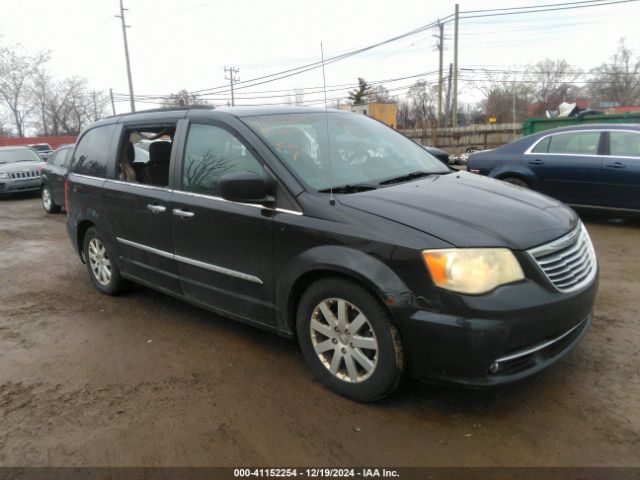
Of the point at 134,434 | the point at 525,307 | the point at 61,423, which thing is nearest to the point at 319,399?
the point at 134,434

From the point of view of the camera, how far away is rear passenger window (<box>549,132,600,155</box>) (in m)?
7.55

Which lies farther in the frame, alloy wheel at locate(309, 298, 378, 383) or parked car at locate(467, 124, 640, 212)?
parked car at locate(467, 124, 640, 212)

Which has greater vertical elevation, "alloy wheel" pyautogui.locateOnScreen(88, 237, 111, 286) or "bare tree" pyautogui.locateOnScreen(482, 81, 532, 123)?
"bare tree" pyautogui.locateOnScreen(482, 81, 532, 123)

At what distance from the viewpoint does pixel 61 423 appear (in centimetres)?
295

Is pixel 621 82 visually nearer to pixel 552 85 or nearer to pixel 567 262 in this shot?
pixel 552 85

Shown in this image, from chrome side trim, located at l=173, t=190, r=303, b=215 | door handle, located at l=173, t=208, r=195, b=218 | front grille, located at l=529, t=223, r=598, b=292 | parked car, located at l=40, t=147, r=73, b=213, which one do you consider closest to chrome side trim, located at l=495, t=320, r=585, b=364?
front grille, located at l=529, t=223, r=598, b=292

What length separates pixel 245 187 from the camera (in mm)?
3055

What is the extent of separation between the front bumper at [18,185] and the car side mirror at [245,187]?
1298cm

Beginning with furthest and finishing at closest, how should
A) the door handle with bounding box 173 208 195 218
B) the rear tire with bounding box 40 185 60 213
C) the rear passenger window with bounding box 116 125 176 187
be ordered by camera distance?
the rear tire with bounding box 40 185 60 213, the rear passenger window with bounding box 116 125 176 187, the door handle with bounding box 173 208 195 218

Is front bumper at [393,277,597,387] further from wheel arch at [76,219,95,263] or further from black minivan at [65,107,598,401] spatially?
wheel arch at [76,219,95,263]

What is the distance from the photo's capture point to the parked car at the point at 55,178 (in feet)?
34.6

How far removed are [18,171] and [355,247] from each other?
47.2ft

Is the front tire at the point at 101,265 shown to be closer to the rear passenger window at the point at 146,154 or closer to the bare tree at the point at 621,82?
the rear passenger window at the point at 146,154

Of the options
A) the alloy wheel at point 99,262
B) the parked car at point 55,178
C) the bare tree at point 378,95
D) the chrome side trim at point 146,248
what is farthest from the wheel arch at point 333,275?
the bare tree at point 378,95
